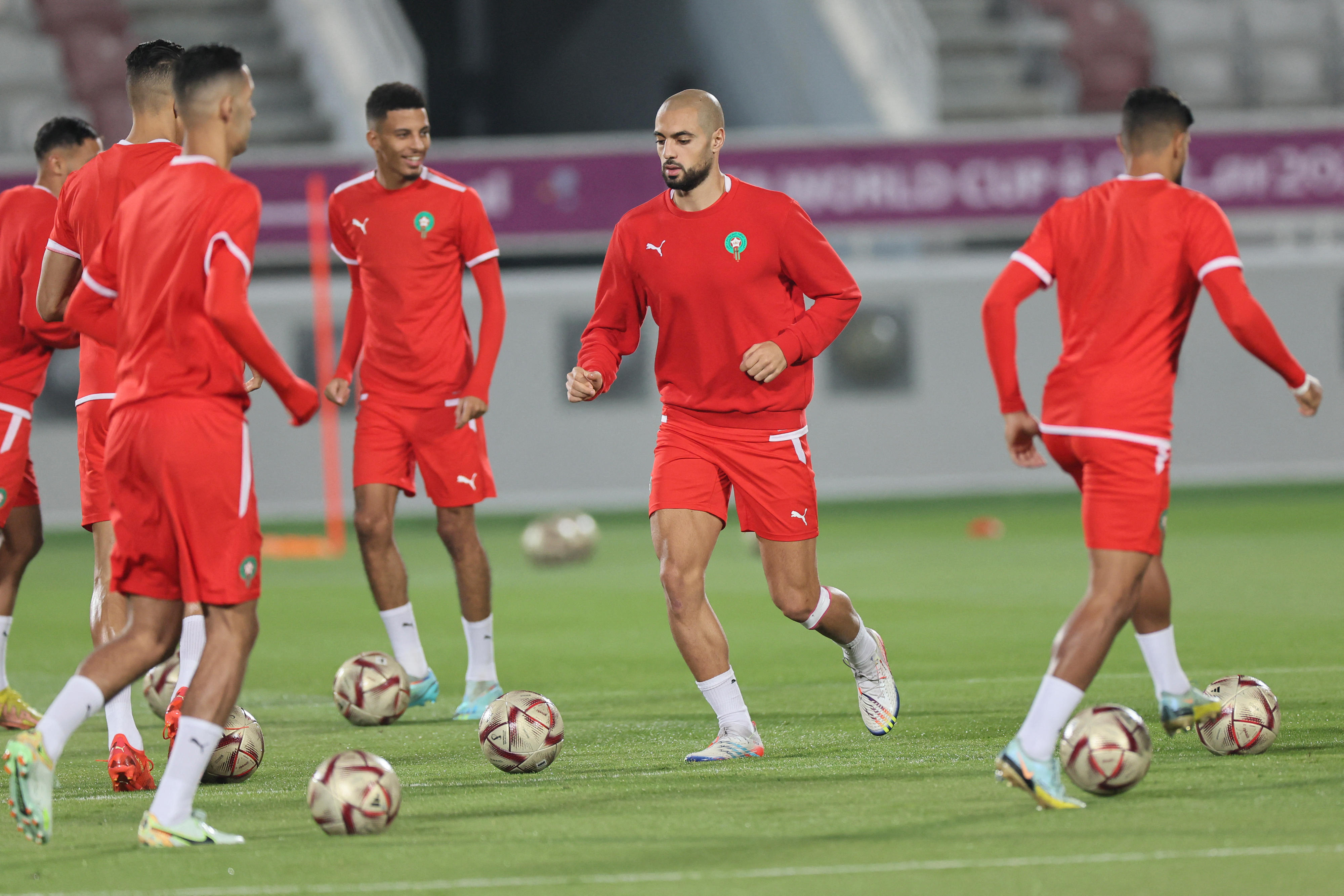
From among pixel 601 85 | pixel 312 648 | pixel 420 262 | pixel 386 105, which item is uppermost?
pixel 601 85

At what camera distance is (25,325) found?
6.86m

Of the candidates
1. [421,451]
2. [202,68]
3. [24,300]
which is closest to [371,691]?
[421,451]

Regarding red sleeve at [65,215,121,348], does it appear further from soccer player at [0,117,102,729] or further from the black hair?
soccer player at [0,117,102,729]

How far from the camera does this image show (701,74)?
90.1ft

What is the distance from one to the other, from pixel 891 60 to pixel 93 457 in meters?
18.9

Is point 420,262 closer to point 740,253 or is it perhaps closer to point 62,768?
point 740,253

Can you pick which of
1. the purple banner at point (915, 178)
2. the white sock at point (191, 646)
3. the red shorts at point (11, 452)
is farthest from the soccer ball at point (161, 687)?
the purple banner at point (915, 178)

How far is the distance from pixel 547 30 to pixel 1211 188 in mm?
11445

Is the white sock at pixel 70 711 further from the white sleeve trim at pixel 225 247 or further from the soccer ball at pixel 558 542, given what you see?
the soccer ball at pixel 558 542

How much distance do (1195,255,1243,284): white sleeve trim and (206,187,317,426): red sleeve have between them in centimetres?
273

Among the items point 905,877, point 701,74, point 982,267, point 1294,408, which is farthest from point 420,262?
point 701,74

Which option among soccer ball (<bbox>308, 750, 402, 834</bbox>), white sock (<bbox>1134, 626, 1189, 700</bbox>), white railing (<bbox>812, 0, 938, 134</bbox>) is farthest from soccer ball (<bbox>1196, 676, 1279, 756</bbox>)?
white railing (<bbox>812, 0, 938, 134</bbox>)

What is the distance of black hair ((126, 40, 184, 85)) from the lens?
625 cm

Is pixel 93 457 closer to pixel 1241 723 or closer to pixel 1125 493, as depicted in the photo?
pixel 1125 493
